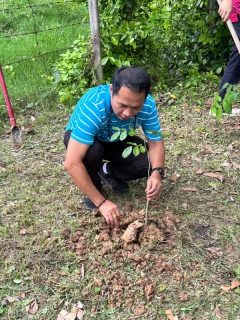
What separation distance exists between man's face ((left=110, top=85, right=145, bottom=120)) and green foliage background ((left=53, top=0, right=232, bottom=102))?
2105 mm

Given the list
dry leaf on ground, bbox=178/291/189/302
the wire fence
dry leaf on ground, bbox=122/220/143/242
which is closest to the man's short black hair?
dry leaf on ground, bbox=122/220/143/242

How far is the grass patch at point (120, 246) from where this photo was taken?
205cm

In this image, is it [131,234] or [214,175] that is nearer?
[131,234]

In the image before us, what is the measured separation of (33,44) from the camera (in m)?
5.56

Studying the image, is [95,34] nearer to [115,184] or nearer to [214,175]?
[115,184]

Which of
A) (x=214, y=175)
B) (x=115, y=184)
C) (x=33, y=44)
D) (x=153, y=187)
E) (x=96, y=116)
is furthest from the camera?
(x=33, y=44)

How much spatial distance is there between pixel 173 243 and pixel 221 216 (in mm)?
491

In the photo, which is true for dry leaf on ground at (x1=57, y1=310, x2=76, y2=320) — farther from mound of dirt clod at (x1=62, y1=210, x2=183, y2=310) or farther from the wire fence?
the wire fence

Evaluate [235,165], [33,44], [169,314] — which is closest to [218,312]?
[169,314]

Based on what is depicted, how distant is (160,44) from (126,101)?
11.6ft

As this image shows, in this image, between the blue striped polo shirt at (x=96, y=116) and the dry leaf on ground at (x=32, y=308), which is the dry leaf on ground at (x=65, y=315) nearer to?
the dry leaf on ground at (x=32, y=308)

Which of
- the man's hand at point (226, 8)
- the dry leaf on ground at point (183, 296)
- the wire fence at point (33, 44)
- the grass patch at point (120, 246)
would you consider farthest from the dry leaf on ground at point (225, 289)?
the wire fence at point (33, 44)

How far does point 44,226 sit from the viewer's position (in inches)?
102

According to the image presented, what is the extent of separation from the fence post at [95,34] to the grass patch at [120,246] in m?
1.25
